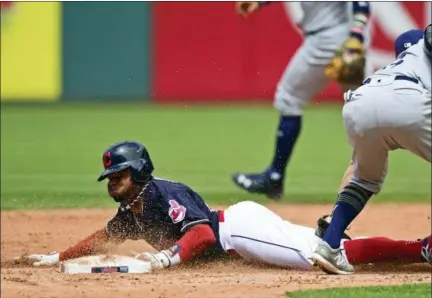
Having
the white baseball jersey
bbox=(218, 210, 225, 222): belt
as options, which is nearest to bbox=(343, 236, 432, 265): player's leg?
bbox=(218, 210, 225, 222): belt

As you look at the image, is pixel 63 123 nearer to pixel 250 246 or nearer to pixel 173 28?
pixel 173 28

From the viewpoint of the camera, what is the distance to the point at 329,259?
5492 mm

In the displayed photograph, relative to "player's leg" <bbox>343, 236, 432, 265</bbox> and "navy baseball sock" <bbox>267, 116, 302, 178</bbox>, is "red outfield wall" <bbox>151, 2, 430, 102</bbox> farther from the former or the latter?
"player's leg" <bbox>343, 236, 432, 265</bbox>

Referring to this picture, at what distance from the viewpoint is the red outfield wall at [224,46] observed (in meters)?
17.0

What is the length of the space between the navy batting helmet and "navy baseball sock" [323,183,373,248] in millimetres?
997

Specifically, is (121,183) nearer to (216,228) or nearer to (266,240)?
(216,228)

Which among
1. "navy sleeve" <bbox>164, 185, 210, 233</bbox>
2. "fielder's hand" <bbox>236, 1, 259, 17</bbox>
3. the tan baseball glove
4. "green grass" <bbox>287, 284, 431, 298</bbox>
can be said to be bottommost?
"green grass" <bbox>287, 284, 431, 298</bbox>

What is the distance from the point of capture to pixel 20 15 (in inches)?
664

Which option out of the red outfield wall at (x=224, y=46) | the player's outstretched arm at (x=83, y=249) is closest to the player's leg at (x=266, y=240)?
the player's outstretched arm at (x=83, y=249)

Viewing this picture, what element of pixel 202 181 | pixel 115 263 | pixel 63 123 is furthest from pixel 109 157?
pixel 63 123

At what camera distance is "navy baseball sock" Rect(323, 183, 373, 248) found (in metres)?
5.60

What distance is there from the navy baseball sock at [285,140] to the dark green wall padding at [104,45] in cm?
820

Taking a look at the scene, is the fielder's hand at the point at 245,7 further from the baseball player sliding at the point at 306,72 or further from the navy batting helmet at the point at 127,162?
the navy batting helmet at the point at 127,162

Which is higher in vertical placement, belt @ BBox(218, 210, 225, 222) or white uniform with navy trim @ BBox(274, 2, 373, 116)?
white uniform with navy trim @ BBox(274, 2, 373, 116)
